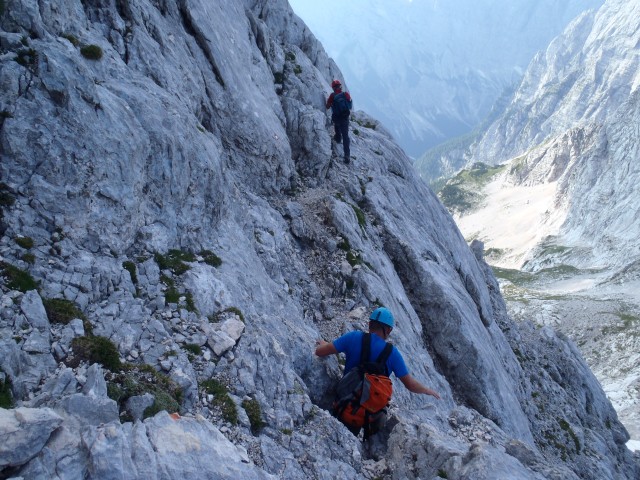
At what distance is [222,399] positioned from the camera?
910cm

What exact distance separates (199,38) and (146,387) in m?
16.2

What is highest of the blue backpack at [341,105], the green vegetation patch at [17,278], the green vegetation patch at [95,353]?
the blue backpack at [341,105]

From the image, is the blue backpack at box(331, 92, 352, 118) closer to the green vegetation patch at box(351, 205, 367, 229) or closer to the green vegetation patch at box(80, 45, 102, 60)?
the green vegetation patch at box(351, 205, 367, 229)

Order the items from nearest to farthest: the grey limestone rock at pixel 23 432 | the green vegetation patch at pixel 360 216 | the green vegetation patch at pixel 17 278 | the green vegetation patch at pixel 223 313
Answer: the grey limestone rock at pixel 23 432, the green vegetation patch at pixel 17 278, the green vegetation patch at pixel 223 313, the green vegetation patch at pixel 360 216

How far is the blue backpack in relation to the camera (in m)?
24.9

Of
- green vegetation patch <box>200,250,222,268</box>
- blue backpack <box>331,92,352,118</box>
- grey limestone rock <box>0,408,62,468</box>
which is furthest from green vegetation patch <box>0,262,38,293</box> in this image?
blue backpack <box>331,92,352,118</box>

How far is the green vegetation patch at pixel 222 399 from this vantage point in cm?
890

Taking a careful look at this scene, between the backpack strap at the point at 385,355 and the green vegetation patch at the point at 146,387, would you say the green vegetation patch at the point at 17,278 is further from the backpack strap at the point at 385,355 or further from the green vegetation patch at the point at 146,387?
the backpack strap at the point at 385,355

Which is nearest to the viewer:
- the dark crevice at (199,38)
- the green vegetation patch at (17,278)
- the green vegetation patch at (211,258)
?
the green vegetation patch at (17,278)

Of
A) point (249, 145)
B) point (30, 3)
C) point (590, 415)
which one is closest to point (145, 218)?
point (30, 3)

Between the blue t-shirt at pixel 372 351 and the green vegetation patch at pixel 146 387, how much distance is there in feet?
14.1

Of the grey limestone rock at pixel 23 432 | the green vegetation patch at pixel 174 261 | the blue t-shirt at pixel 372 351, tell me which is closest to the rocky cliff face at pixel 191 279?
the grey limestone rock at pixel 23 432

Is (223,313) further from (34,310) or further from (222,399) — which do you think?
(34,310)

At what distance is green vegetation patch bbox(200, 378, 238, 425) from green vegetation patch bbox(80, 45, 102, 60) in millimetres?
9742
